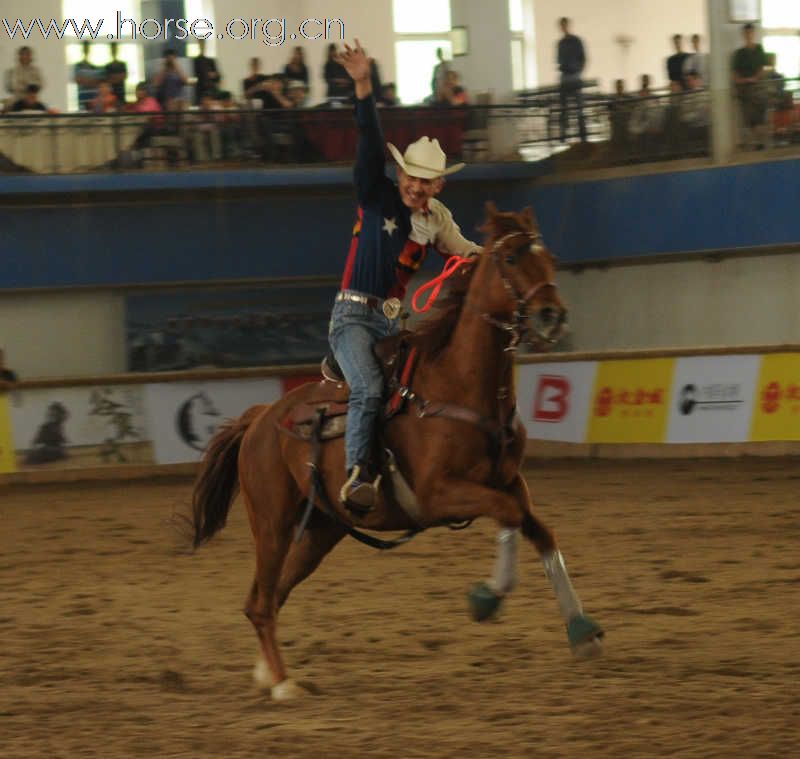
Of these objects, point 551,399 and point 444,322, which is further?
point 551,399

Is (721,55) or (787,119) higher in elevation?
(721,55)

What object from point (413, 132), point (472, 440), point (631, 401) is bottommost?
point (631, 401)

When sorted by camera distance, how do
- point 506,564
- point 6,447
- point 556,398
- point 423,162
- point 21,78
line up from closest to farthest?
1. point 506,564
2. point 423,162
3. point 6,447
4. point 556,398
5. point 21,78

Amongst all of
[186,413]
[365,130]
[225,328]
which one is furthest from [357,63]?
[225,328]

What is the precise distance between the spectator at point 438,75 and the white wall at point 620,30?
229 centimetres

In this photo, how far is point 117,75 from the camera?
64.7 feet

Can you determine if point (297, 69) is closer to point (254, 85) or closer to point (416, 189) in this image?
point (254, 85)

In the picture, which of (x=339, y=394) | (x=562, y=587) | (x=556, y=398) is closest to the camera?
(x=562, y=587)

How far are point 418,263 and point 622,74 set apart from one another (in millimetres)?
18272

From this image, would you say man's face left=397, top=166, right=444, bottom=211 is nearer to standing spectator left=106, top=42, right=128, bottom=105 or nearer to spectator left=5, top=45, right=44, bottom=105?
spectator left=5, top=45, right=44, bottom=105

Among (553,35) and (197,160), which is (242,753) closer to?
(197,160)

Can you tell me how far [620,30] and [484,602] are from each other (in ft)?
64.8

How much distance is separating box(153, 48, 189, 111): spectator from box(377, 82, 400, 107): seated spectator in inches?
108

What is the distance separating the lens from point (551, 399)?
642 inches
